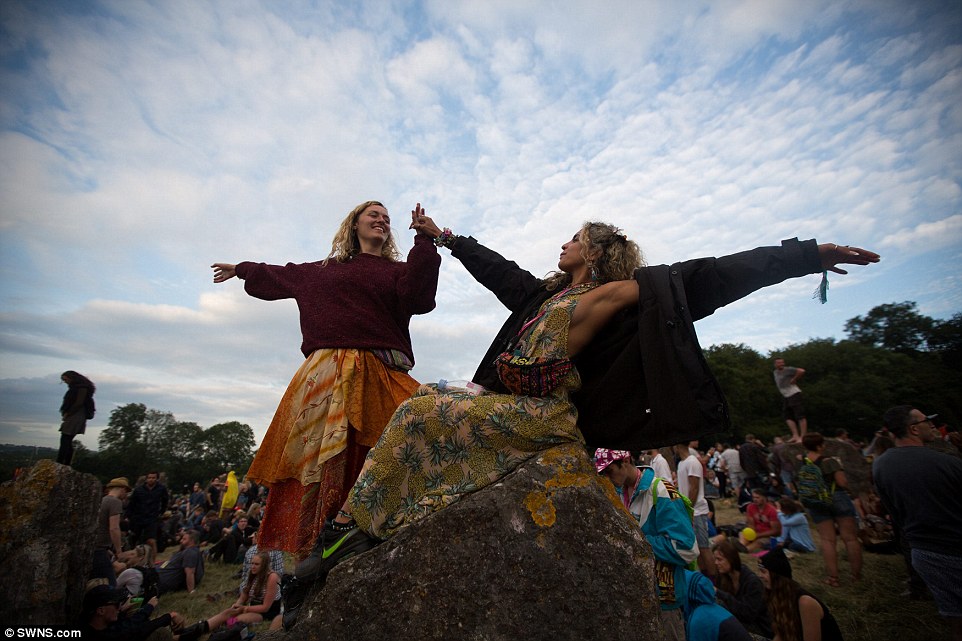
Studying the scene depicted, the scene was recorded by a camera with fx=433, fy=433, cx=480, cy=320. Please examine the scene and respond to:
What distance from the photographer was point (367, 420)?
253cm

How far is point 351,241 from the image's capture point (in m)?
3.19

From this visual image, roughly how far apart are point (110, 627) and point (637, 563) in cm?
705

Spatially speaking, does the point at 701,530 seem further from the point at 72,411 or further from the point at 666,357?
the point at 72,411

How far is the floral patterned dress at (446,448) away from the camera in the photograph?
6.29 feet

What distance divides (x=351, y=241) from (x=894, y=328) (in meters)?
66.6

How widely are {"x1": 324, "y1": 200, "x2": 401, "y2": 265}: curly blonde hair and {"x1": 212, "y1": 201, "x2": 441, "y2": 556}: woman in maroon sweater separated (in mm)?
37

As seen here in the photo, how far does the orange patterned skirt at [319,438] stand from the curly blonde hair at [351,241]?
826 mm

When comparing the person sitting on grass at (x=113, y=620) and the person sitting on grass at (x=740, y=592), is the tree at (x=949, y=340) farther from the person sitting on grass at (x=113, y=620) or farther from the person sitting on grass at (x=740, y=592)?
the person sitting on grass at (x=113, y=620)

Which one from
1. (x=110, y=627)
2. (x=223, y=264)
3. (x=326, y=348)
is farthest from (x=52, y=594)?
(x=326, y=348)

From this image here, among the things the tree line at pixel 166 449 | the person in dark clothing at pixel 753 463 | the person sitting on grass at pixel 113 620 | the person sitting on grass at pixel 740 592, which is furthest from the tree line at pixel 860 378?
the tree line at pixel 166 449

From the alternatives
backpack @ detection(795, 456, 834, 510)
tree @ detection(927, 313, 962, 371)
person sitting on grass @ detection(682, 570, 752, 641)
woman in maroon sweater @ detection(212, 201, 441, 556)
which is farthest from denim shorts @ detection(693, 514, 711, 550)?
tree @ detection(927, 313, 962, 371)

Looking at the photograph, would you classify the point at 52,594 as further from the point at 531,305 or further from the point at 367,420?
the point at 531,305

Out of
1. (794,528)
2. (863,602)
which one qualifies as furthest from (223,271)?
(794,528)

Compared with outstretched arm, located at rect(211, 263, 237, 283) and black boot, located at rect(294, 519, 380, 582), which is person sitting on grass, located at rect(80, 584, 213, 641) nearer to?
outstretched arm, located at rect(211, 263, 237, 283)
